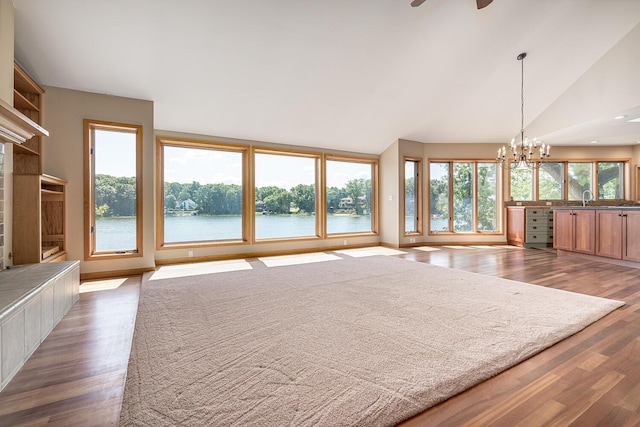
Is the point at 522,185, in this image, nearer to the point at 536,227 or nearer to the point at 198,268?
the point at 536,227

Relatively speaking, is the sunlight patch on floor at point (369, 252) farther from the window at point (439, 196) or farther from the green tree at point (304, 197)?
the window at point (439, 196)

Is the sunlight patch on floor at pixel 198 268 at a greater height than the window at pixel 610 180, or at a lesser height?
lesser

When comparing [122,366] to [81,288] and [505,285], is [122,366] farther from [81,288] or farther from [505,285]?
[505,285]

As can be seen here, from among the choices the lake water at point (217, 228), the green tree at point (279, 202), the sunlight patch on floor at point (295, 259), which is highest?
the green tree at point (279, 202)

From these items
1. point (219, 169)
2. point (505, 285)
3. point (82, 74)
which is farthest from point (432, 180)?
point (82, 74)

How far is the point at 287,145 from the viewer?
20.6 ft

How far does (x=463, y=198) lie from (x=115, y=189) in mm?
7516

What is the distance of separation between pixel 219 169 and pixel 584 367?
5.63 metres

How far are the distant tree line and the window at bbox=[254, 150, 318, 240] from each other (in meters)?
0.02

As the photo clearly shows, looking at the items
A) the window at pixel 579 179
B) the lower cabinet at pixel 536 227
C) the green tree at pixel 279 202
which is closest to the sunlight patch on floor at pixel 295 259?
the green tree at pixel 279 202

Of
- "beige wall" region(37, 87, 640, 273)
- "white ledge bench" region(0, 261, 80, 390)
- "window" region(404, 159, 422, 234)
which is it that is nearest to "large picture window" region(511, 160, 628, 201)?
"window" region(404, 159, 422, 234)

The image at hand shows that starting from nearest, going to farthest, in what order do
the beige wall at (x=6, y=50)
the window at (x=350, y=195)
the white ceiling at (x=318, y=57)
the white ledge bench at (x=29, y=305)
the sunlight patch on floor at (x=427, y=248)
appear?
the white ledge bench at (x=29, y=305) < the beige wall at (x=6, y=50) < the white ceiling at (x=318, y=57) < the sunlight patch on floor at (x=427, y=248) < the window at (x=350, y=195)

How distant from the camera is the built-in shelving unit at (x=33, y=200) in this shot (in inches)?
125

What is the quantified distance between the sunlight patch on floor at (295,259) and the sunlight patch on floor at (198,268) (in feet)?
1.35
